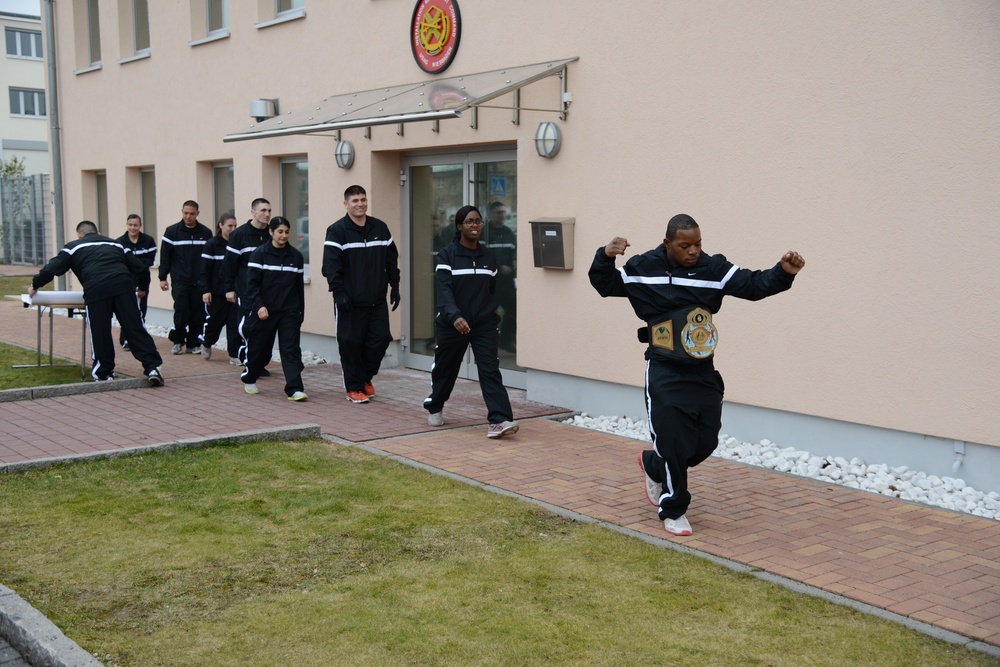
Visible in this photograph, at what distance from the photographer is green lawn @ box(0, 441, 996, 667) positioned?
445cm

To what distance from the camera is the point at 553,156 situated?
390 inches

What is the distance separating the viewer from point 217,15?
625 inches

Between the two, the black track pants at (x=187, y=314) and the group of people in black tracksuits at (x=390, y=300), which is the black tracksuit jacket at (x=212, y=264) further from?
the black track pants at (x=187, y=314)

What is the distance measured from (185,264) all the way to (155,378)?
3100mm

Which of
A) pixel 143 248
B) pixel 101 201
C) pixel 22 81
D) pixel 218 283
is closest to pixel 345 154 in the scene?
pixel 218 283

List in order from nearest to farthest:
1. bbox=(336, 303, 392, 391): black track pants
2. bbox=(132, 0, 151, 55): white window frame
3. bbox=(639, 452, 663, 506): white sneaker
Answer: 1. bbox=(639, 452, 663, 506): white sneaker
2. bbox=(336, 303, 392, 391): black track pants
3. bbox=(132, 0, 151, 55): white window frame

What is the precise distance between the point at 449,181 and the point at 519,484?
5.36 m

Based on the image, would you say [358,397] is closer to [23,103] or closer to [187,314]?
[187,314]

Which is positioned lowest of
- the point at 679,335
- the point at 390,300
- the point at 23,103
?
the point at 390,300

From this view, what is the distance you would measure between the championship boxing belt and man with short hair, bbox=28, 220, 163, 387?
6731 millimetres

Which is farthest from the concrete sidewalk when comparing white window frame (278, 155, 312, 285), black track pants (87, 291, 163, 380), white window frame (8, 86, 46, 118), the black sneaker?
white window frame (8, 86, 46, 118)

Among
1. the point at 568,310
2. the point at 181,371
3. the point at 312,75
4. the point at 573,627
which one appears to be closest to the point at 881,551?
the point at 573,627

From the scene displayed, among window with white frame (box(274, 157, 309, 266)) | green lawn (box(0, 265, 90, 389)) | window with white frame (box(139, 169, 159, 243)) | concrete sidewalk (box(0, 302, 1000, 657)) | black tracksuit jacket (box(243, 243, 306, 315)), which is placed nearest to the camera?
concrete sidewalk (box(0, 302, 1000, 657))

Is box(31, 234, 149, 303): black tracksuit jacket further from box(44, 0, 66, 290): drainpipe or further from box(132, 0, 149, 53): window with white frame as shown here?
box(44, 0, 66, 290): drainpipe
